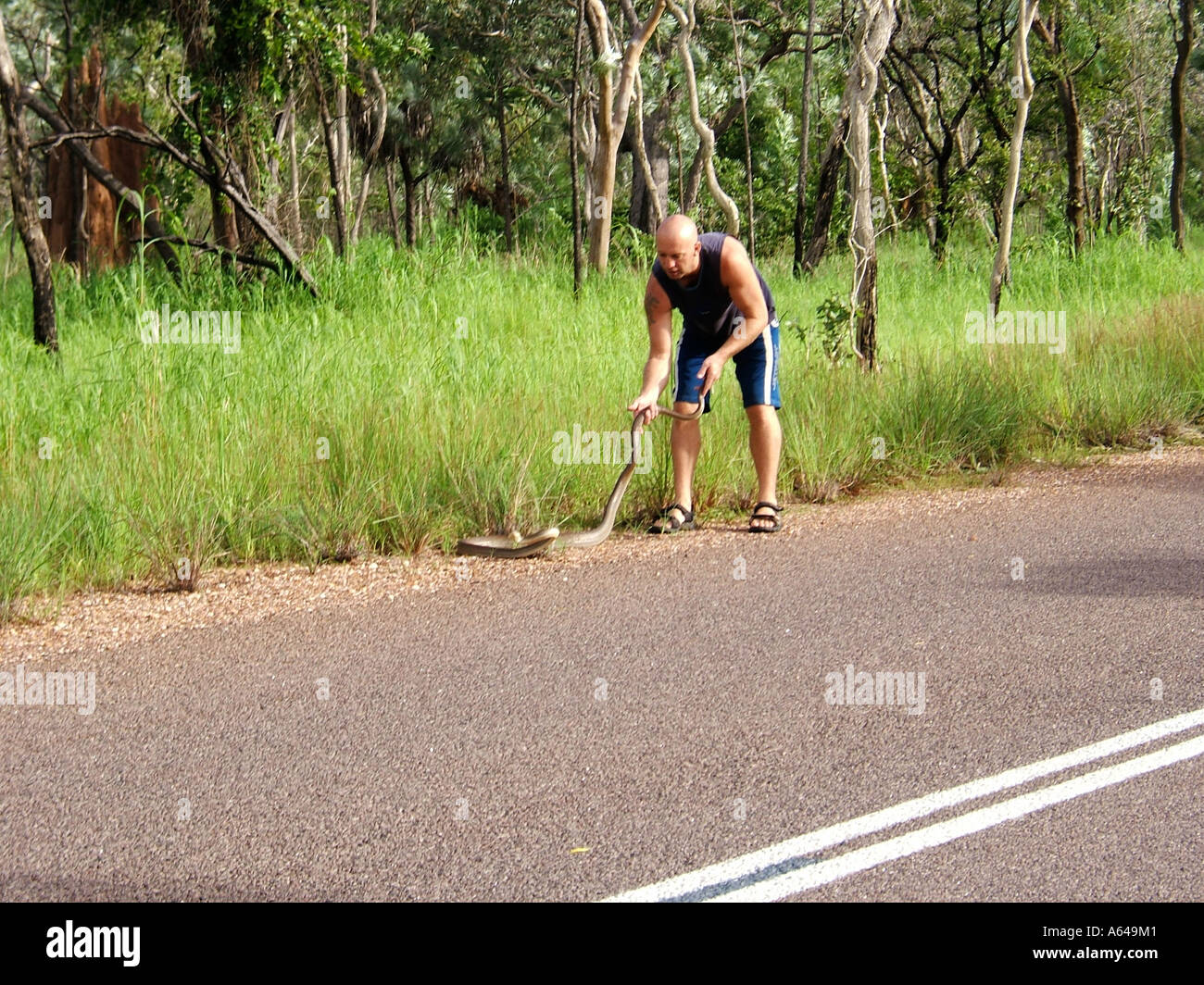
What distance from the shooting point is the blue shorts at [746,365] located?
23.8 ft

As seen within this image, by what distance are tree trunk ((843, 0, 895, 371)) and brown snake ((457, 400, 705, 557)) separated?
3257 millimetres

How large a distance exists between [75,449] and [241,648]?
216cm

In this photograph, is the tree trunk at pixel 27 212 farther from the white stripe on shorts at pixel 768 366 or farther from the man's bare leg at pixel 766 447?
the white stripe on shorts at pixel 768 366

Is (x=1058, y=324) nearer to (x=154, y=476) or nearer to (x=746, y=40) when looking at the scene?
(x=154, y=476)

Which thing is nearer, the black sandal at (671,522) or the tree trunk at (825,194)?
the black sandal at (671,522)

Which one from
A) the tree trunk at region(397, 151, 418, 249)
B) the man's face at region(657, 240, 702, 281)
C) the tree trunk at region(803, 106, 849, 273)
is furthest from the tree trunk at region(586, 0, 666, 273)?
the man's face at region(657, 240, 702, 281)

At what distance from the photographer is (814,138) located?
95.5ft

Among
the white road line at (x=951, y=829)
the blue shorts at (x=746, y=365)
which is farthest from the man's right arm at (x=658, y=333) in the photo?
the white road line at (x=951, y=829)

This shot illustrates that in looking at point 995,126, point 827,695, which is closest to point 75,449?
point 827,695

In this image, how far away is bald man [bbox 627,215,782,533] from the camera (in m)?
6.91

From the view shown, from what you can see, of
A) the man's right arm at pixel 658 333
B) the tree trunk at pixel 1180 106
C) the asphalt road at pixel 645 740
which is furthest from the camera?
the tree trunk at pixel 1180 106

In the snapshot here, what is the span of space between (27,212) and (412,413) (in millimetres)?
4022

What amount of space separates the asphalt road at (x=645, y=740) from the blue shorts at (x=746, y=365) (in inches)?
44.6
